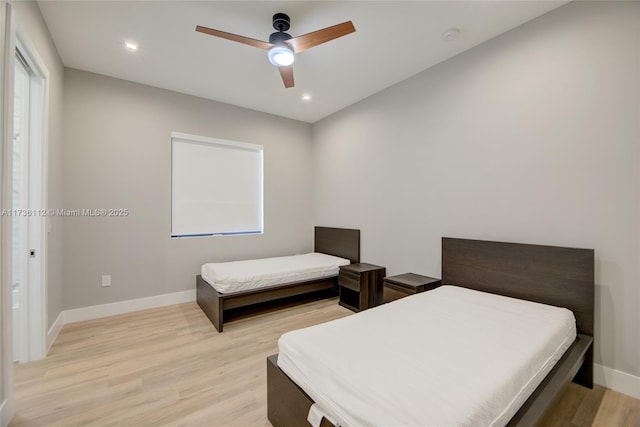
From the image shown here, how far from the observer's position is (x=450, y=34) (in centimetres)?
239

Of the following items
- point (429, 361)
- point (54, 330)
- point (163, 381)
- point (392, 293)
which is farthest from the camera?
point (392, 293)

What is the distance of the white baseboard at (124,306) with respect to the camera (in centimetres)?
300

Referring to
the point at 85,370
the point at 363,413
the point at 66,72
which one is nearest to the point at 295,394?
the point at 363,413

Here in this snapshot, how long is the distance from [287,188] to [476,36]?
3.15 m

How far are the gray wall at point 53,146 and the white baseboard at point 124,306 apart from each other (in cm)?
16

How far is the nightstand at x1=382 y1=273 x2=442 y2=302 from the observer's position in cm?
267

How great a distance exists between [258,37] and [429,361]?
2866 mm

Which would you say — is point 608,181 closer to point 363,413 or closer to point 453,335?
point 453,335

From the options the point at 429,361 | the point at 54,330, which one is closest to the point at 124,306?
the point at 54,330

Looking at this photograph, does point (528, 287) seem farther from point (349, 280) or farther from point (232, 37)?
point (232, 37)

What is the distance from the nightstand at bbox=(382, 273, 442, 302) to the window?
7.51 feet

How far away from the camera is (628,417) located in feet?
5.42

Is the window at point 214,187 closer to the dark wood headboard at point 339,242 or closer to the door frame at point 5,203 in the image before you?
the dark wood headboard at point 339,242

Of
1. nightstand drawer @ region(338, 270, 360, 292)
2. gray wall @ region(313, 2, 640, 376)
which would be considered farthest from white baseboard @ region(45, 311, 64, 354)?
gray wall @ region(313, 2, 640, 376)
